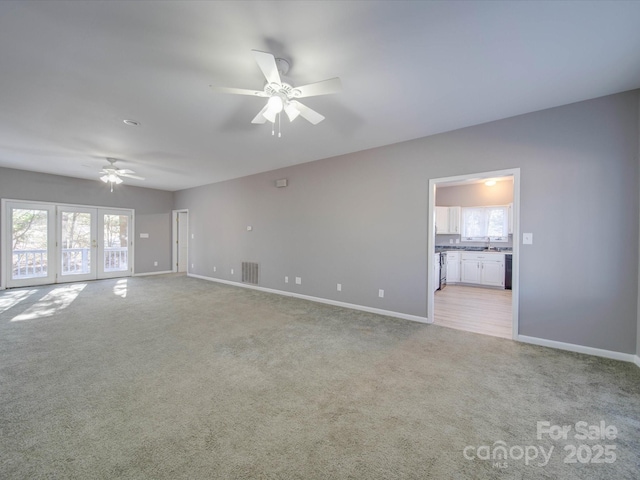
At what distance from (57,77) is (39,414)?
2882 mm

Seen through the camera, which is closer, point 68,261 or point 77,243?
point 68,261

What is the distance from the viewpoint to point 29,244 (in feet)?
20.4

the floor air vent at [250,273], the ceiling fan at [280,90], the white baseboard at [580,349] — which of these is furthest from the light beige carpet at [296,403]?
the floor air vent at [250,273]

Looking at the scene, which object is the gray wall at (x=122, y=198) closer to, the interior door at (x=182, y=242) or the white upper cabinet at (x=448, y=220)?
the interior door at (x=182, y=242)

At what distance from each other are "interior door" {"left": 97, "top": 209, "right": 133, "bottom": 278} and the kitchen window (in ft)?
32.1

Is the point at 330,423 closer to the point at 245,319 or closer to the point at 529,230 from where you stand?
the point at 245,319

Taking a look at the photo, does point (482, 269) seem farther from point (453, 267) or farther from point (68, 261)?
point (68, 261)

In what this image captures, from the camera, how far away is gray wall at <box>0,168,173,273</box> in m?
6.08

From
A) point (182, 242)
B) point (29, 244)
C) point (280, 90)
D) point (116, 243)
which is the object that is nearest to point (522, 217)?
point (280, 90)

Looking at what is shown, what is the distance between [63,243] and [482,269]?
10705mm

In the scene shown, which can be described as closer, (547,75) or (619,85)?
(547,75)

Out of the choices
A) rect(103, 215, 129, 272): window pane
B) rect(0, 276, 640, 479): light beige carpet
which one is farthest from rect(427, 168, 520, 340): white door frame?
rect(103, 215, 129, 272): window pane

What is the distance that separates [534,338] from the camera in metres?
3.17

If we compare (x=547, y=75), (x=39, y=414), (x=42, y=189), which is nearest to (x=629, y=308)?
(x=547, y=75)
